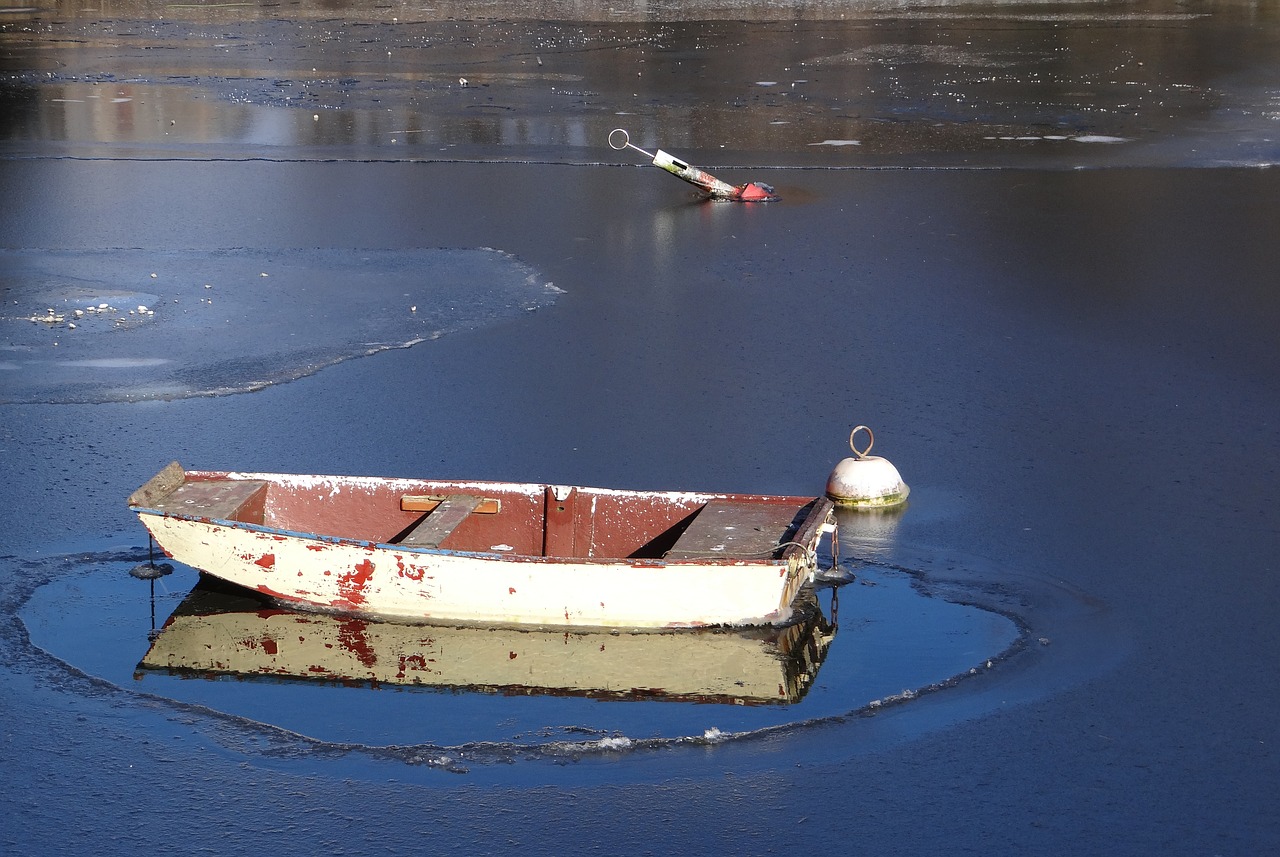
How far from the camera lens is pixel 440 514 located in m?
8.60

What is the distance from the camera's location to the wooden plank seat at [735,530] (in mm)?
8148

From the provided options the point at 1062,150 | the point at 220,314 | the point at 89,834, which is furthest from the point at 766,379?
the point at 1062,150

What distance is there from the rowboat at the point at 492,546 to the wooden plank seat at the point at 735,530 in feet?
0.03

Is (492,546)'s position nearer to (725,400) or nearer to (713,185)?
(725,400)

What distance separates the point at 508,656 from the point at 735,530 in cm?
144

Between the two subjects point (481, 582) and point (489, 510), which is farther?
point (489, 510)

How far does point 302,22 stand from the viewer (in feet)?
134

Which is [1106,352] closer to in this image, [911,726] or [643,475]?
[643,475]

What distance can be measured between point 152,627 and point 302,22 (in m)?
35.2

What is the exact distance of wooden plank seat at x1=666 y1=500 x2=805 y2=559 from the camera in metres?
8.15

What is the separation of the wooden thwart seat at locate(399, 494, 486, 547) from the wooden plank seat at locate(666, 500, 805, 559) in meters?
1.19

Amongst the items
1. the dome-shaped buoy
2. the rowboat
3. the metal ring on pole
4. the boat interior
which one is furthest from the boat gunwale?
the metal ring on pole

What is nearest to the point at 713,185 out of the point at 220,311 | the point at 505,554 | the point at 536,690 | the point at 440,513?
the point at 220,311

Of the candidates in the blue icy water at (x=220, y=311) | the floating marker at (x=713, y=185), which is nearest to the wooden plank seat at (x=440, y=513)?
the blue icy water at (x=220, y=311)
